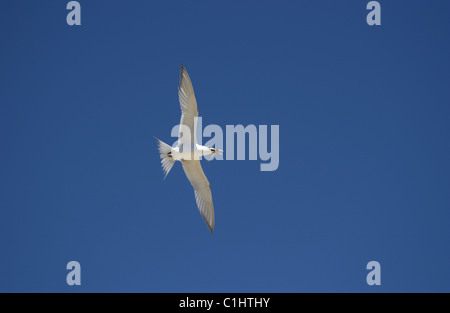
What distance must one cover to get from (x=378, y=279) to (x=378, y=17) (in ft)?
19.2

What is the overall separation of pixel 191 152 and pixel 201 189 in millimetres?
1303

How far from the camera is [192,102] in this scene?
13.6m

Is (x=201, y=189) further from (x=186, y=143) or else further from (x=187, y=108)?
(x=187, y=108)

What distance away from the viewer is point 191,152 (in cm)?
1401

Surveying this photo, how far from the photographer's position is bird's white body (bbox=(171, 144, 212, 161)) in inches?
543

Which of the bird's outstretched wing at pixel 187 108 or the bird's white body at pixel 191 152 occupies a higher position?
the bird's outstretched wing at pixel 187 108

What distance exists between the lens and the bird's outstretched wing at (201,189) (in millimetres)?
14727

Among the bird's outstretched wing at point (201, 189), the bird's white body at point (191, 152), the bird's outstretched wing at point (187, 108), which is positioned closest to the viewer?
the bird's outstretched wing at point (187, 108)

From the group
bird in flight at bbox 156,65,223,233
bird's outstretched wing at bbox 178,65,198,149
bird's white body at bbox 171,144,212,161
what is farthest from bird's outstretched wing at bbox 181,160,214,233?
bird's outstretched wing at bbox 178,65,198,149

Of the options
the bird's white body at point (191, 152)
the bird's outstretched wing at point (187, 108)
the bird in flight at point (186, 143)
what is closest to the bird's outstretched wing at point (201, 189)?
the bird in flight at point (186, 143)

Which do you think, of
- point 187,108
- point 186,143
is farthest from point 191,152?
point 187,108

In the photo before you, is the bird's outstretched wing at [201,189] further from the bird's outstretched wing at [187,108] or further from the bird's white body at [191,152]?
the bird's outstretched wing at [187,108]

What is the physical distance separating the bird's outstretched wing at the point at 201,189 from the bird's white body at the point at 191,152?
427mm

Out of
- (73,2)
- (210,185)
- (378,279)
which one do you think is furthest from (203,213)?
(73,2)
